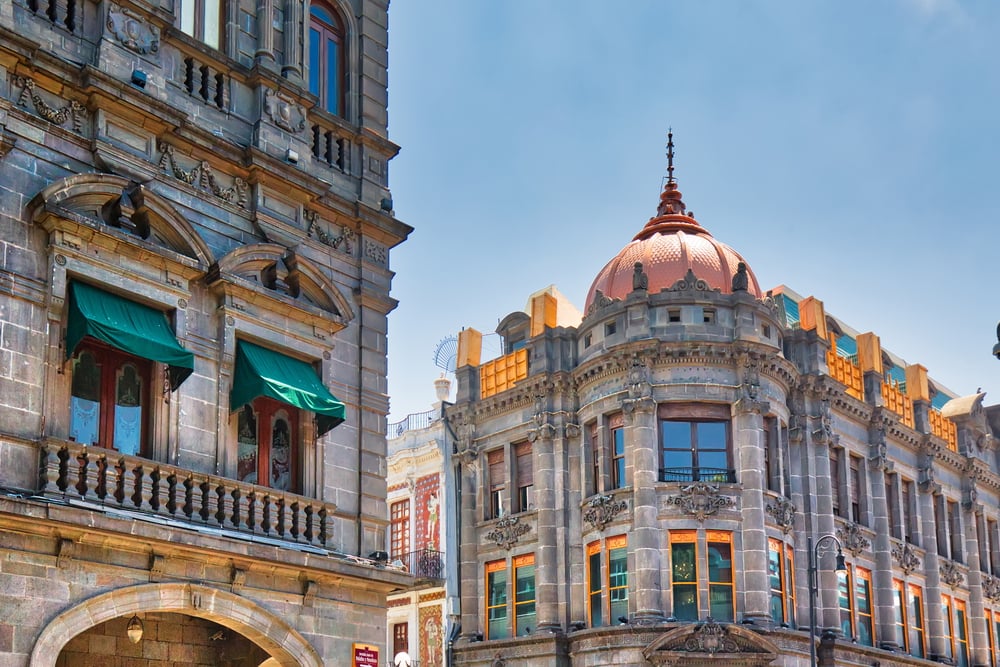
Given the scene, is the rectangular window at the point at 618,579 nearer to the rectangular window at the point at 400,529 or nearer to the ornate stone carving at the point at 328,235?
the rectangular window at the point at 400,529

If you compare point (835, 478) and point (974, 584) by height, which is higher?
point (835, 478)

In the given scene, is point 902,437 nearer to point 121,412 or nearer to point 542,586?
point 542,586

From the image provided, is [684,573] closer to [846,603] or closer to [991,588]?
[846,603]

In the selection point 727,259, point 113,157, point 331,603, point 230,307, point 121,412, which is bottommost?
point 331,603

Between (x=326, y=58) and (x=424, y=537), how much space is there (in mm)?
25441

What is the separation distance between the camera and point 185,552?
51.9ft

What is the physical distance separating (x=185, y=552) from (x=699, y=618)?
2265 centimetres

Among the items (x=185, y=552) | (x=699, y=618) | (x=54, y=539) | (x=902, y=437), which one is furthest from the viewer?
(x=902, y=437)

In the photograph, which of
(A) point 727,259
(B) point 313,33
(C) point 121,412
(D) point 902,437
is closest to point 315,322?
(C) point 121,412

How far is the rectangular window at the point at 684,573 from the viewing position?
36.2 meters

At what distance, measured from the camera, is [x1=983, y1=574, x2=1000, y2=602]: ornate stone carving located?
4862 cm

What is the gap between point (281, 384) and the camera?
57.9 ft

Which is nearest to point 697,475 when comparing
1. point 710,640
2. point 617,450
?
point 617,450

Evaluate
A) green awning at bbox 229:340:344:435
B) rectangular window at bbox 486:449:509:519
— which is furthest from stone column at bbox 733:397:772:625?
green awning at bbox 229:340:344:435
